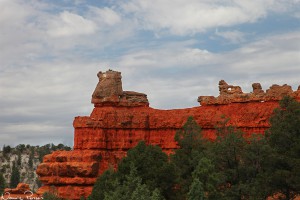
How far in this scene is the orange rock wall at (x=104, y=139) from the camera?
6725 centimetres

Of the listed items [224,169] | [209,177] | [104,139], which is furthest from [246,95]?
[209,177]

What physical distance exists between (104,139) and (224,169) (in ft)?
94.3

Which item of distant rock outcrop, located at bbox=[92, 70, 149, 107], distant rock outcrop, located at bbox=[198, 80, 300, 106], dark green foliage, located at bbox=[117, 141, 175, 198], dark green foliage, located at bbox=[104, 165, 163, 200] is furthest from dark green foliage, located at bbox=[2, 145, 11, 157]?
dark green foliage, located at bbox=[104, 165, 163, 200]

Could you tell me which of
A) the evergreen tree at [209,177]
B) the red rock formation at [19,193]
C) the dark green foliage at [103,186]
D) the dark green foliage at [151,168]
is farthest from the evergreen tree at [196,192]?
the red rock formation at [19,193]

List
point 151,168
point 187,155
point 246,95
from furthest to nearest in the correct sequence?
point 246,95
point 187,155
point 151,168

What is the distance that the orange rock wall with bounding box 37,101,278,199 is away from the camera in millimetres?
67250

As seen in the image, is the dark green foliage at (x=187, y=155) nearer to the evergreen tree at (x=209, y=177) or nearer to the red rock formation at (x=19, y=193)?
the evergreen tree at (x=209, y=177)

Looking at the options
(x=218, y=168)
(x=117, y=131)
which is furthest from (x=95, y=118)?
(x=218, y=168)

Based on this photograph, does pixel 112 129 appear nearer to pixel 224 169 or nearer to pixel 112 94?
pixel 112 94

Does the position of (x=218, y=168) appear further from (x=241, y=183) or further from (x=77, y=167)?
(x=77, y=167)

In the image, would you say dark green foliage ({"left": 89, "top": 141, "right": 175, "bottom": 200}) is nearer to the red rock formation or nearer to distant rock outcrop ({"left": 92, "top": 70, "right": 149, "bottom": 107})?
distant rock outcrop ({"left": 92, "top": 70, "right": 149, "bottom": 107})

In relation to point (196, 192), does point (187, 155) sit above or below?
above

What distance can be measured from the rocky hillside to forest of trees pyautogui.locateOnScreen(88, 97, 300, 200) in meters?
72.3

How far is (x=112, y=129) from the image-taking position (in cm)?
7069
